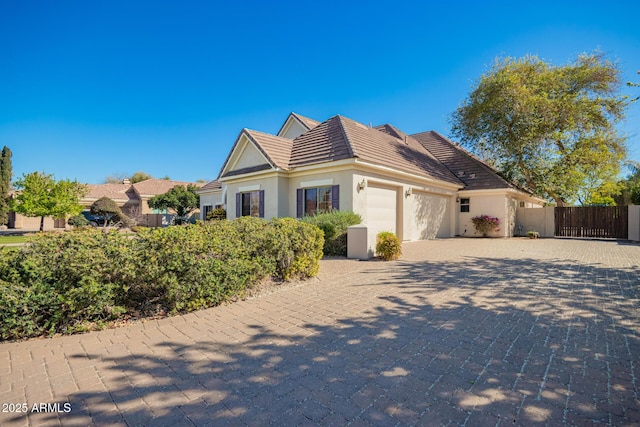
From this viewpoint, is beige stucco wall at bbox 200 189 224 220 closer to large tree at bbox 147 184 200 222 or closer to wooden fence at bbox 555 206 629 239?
large tree at bbox 147 184 200 222

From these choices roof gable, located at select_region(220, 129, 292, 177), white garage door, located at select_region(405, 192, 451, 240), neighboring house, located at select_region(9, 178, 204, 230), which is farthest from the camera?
neighboring house, located at select_region(9, 178, 204, 230)

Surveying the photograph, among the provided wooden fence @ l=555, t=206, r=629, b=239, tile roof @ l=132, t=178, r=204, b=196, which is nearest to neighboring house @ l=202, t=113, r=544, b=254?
wooden fence @ l=555, t=206, r=629, b=239

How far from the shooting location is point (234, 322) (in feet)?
14.8

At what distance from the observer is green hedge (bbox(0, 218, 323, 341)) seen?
390cm

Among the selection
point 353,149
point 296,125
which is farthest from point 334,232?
point 296,125

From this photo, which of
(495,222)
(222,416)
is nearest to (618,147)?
(495,222)

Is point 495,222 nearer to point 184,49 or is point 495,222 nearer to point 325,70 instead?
point 325,70

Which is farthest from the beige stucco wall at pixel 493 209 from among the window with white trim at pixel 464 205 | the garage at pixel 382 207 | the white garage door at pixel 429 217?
the garage at pixel 382 207

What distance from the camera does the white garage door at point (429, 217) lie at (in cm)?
1620

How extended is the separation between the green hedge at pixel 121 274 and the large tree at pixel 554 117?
1964cm

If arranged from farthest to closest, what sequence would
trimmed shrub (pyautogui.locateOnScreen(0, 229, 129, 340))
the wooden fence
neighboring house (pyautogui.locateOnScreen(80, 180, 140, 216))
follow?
neighboring house (pyautogui.locateOnScreen(80, 180, 140, 216)) → the wooden fence → trimmed shrub (pyautogui.locateOnScreen(0, 229, 129, 340))

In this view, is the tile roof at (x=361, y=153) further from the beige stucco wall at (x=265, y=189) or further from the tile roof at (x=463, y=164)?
the beige stucco wall at (x=265, y=189)

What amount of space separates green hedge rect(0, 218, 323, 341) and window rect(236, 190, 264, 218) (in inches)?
356

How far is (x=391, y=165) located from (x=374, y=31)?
5.90 meters
